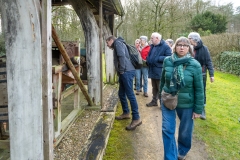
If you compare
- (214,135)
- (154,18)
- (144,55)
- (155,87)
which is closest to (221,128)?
(214,135)

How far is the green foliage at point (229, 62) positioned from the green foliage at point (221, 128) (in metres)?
5.35

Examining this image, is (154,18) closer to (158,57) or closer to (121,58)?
(158,57)

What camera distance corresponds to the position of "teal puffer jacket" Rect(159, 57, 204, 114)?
2.54 m

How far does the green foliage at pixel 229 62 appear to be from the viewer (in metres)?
11.6

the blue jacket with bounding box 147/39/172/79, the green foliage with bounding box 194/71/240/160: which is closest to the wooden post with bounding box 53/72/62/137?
the green foliage with bounding box 194/71/240/160

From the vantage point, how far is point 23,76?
163 cm

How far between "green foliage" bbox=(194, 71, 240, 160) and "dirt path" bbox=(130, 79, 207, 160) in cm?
18

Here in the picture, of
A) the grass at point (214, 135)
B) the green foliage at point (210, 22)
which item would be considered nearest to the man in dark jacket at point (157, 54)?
the grass at point (214, 135)

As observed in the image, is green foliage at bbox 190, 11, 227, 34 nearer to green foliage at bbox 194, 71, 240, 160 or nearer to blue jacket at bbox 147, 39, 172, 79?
green foliage at bbox 194, 71, 240, 160

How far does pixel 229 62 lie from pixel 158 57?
9.41m

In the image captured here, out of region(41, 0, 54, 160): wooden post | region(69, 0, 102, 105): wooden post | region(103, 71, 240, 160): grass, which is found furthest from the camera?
region(69, 0, 102, 105): wooden post

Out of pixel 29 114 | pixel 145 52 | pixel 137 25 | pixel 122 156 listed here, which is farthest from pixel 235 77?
pixel 29 114

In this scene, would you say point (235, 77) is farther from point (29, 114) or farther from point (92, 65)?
point (29, 114)

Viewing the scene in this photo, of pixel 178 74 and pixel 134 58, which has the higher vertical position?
pixel 134 58
